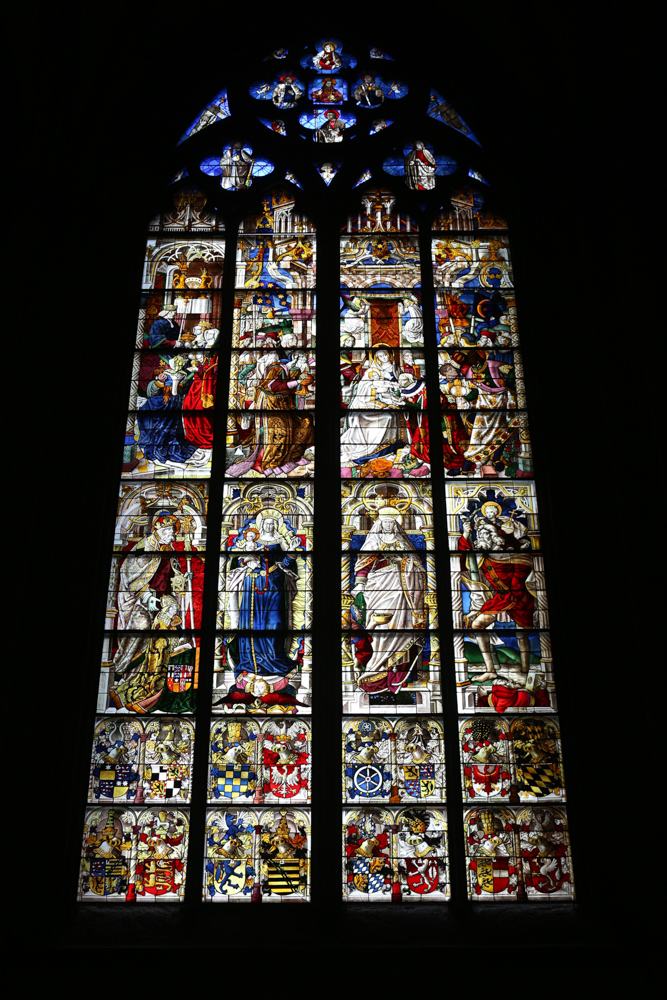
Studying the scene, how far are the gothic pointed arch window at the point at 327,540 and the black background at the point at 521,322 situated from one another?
0.59 ft

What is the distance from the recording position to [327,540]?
17.9 ft

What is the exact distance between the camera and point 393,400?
19.5 feet

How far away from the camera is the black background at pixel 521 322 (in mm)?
4688

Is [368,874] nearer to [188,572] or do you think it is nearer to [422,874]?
[422,874]

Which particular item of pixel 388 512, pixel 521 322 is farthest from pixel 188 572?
Result: pixel 521 322

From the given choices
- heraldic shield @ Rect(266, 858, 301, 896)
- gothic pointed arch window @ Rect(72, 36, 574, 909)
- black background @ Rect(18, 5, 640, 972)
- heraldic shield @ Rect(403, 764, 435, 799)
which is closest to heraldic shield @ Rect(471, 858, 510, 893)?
gothic pointed arch window @ Rect(72, 36, 574, 909)

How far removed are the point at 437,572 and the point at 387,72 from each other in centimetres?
399

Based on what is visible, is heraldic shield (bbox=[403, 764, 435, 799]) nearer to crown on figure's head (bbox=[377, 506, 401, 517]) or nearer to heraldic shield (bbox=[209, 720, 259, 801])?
heraldic shield (bbox=[209, 720, 259, 801])

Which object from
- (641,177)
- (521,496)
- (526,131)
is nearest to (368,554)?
(521,496)

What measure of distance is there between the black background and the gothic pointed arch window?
18 centimetres

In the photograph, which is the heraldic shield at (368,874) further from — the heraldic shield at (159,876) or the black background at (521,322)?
the heraldic shield at (159,876)

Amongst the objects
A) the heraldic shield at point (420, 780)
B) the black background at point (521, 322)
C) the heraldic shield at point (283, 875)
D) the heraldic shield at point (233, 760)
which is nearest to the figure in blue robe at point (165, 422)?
the black background at point (521, 322)

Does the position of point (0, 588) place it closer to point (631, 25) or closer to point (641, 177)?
point (641, 177)

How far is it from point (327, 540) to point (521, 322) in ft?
6.57
